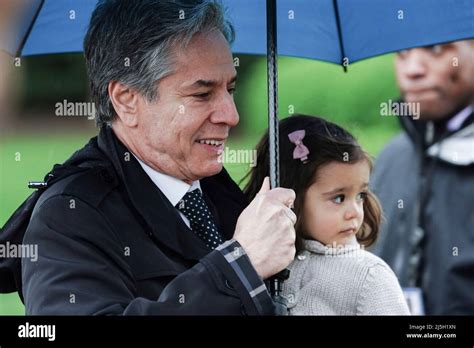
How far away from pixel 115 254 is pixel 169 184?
33 cm

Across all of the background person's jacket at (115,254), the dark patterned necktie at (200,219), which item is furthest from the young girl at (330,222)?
the background person's jacket at (115,254)

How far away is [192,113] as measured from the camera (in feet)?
9.29

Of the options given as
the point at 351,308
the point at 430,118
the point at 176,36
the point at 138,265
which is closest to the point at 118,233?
the point at 138,265

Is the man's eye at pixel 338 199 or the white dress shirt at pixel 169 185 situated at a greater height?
the white dress shirt at pixel 169 185

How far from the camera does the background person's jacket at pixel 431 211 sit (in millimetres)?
4074

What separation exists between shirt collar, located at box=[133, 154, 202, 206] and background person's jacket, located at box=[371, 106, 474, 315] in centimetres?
132

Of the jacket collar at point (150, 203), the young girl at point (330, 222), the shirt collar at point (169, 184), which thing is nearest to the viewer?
the jacket collar at point (150, 203)

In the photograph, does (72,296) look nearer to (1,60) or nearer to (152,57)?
(152,57)

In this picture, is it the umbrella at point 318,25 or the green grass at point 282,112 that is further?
the green grass at point 282,112

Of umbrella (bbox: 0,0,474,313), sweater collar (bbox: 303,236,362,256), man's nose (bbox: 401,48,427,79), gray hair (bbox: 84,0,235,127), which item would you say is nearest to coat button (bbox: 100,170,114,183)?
gray hair (bbox: 84,0,235,127)

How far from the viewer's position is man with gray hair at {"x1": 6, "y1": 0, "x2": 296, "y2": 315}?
2.56 meters

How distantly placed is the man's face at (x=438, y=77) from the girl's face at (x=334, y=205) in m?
0.88

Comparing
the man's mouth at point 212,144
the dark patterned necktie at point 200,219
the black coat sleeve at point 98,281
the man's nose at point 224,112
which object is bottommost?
the black coat sleeve at point 98,281

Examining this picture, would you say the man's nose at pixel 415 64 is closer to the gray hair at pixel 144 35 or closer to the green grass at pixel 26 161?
the green grass at pixel 26 161
